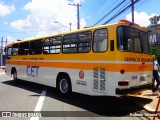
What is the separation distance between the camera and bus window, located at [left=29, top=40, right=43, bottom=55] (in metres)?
14.0

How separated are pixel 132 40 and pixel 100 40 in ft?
3.99

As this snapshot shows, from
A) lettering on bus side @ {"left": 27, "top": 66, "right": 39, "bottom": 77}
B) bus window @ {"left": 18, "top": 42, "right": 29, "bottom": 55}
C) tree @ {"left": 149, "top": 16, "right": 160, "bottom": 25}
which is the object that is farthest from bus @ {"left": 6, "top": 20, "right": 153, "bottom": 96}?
tree @ {"left": 149, "top": 16, "right": 160, "bottom": 25}

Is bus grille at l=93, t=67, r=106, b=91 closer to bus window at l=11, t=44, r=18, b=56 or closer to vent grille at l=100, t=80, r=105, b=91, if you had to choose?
vent grille at l=100, t=80, r=105, b=91

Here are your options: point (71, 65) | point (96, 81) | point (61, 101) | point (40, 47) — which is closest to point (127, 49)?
point (96, 81)

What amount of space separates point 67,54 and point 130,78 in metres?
3.51

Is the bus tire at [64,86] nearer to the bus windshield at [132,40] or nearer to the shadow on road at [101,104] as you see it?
the shadow on road at [101,104]

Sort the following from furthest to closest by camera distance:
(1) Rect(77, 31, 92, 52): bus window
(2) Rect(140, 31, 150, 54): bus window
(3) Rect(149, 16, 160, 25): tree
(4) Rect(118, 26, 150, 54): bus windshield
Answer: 1. (3) Rect(149, 16, 160, 25): tree
2. (2) Rect(140, 31, 150, 54): bus window
3. (1) Rect(77, 31, 92, 52): bus window
4. (4) Rect(118, 26, 150, 54): bus windshield

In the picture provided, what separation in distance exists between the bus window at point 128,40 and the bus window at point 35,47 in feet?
18.7

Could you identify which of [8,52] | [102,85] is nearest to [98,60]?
[102,85]

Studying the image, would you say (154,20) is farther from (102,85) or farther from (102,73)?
(102,85)

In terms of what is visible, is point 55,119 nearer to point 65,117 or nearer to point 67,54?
point 65,117

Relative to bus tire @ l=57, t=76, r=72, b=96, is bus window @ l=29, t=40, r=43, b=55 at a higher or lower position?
higher

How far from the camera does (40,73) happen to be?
45.8 ft

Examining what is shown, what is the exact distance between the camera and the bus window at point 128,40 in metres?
9.14
